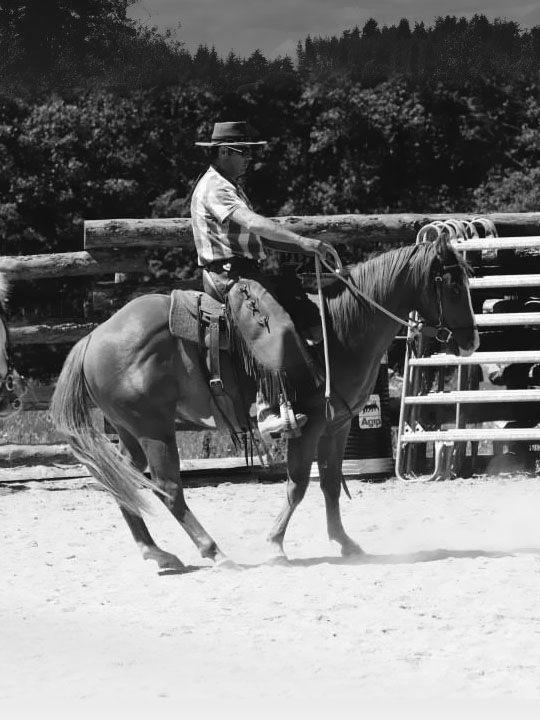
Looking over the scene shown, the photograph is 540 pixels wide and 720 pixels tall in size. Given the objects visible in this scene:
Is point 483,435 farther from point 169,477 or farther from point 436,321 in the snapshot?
point 169,477

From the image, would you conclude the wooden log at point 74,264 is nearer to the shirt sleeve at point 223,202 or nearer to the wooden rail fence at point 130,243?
the wooden rail fence at point 130,243

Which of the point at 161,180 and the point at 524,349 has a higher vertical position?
the point at 161,180

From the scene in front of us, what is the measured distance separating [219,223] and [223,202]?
132 millimetres

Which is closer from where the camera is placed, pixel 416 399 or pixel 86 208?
pixel 416 399

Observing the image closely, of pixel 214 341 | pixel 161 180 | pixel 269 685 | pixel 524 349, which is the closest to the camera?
pixel 269 685

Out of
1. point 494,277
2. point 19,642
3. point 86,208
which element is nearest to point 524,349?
point 494,277

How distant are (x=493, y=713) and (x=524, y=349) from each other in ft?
25.4

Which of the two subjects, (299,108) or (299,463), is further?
(299,108)

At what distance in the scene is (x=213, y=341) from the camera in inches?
266

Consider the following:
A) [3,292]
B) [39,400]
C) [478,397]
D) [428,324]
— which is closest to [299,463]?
[428,324]

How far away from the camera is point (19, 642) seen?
5.08m

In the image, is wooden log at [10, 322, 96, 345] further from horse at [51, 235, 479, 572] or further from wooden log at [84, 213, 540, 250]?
horse at [51, 235, 479, 572]

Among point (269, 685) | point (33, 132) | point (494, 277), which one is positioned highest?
point (33, 132)

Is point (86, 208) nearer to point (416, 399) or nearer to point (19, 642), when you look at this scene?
point (416, 399)
